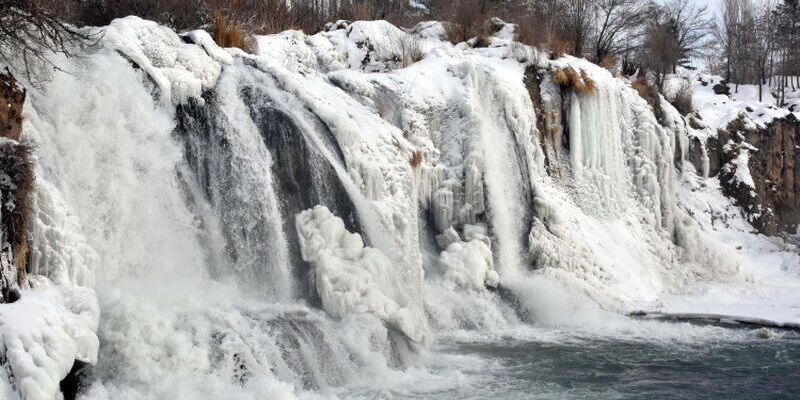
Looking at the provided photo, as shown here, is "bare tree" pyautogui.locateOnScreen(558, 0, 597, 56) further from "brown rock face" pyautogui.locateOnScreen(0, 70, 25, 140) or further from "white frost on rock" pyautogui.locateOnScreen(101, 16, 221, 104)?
"brown rock face" pyautogui.locateOnScreen(0, 70, 25, 140)

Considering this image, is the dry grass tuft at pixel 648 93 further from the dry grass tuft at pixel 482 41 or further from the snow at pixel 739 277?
the dry grass tuft at pixel 482 41

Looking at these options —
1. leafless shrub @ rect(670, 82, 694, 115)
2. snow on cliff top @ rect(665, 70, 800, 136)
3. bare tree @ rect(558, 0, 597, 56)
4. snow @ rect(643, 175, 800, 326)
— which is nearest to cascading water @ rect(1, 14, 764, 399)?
snow @ rect(643, 175, 800, 326)

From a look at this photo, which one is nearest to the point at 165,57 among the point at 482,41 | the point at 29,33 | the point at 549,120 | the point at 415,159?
the point at 29,33

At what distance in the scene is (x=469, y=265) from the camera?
12.1 meters

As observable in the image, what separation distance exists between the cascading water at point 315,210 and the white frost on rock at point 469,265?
0.13 feet

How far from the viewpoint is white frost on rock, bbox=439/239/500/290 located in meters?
11.9

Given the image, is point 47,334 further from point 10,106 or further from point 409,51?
point 409,51

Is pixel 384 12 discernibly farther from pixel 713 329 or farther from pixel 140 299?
pixel 140 299

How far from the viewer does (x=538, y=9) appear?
74.2ft

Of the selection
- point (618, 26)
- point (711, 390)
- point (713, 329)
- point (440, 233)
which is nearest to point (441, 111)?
point (440, 233)

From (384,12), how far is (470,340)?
14814 mm

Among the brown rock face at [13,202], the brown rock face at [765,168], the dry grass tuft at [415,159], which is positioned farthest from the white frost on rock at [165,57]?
the brown rock face at [765,168]

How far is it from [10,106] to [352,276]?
4.57 meters

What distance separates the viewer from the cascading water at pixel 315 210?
765 centimetres
